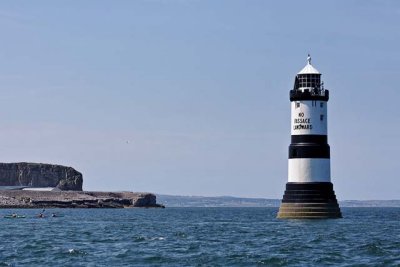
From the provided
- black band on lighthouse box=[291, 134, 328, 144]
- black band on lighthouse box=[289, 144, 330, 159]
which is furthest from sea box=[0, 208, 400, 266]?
black band on lighthouse box=[291, 134, 328, 144]

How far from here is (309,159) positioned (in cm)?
8988

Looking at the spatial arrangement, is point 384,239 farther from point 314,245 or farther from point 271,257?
point 271,257

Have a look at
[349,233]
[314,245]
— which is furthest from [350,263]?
[349,233]

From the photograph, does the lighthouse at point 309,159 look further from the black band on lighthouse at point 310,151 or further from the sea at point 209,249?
the sea at point 209,249

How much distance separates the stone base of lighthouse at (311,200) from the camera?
297ft

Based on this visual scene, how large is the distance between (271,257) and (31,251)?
16.3 metres

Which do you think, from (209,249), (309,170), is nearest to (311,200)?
(309,170)

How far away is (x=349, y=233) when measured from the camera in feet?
261

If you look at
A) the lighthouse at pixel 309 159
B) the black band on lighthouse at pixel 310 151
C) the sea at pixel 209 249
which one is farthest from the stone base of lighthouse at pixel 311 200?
the sea at pixel 209 249

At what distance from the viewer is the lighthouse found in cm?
9006

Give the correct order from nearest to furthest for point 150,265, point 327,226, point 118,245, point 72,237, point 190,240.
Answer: point 150,265 < point 118,245 < point 190,240 < point 72,237 < point 327,226

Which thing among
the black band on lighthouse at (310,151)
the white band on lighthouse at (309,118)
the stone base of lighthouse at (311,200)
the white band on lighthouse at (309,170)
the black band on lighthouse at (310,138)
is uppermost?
the white band on lighthouse at (309,118)

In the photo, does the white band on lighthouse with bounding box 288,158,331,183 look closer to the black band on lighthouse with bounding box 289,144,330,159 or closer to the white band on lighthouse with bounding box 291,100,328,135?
the black band on lighthouse with bounding box 289,144,330,159

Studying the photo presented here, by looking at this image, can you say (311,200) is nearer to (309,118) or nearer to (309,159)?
(309,159)
